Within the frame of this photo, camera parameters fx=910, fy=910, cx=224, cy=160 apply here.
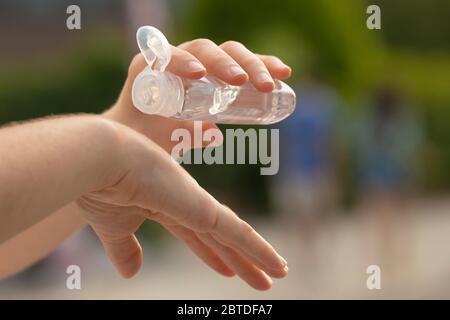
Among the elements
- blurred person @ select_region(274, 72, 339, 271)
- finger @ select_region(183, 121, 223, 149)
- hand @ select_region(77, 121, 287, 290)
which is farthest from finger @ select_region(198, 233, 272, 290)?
blurred person @ select_region(274, 72, 339, 271)

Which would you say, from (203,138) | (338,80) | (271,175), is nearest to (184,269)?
(271,175)

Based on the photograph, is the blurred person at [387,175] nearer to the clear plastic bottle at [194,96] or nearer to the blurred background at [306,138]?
the blurred background at [306,138]

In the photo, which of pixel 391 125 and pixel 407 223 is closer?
pixel 391 125

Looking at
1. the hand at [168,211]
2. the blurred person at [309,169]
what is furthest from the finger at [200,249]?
the blurred person at [309,169]

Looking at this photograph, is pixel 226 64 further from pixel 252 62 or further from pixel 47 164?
pixel 47 164

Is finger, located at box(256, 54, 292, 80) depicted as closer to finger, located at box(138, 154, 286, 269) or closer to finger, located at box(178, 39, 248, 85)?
finger, located at box(178, 39, 248, 85)

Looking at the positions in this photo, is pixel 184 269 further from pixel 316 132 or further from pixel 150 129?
pixel 150 129
